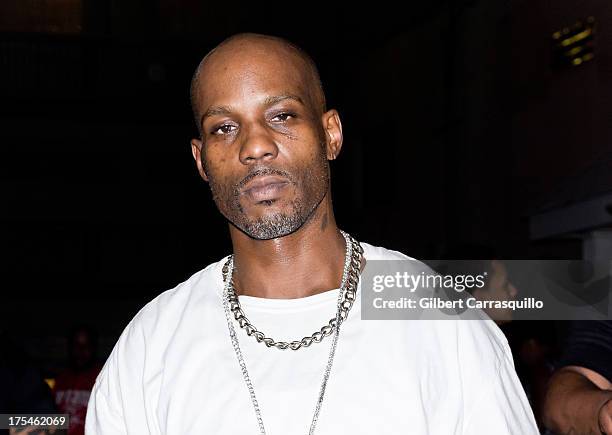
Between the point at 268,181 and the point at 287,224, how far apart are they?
0.36 ft

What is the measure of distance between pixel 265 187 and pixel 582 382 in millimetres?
1070

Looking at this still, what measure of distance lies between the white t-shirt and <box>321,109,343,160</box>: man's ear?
0.96 feet

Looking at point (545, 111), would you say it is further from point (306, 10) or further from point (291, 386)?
point (291, 386)

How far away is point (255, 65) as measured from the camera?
2.04 meters

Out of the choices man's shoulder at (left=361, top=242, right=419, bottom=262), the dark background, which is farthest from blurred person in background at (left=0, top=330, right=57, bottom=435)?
the dark background

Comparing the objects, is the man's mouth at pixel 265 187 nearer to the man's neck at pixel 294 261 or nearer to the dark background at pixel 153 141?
the man's neck at pixel 294 261

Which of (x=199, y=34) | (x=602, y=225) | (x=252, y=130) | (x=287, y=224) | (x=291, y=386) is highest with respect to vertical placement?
(x=199, y=34)

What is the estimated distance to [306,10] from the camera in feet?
53.8

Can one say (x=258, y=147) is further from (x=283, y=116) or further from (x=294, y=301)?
(x=294, y=301)

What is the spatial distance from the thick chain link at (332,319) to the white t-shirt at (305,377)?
0.05ft

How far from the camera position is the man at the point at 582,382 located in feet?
7.57

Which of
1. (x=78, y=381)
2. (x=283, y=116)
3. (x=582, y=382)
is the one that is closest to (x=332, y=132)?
(x=283, y=116)

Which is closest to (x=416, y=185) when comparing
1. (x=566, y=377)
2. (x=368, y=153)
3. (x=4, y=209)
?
(x=368, y=153)

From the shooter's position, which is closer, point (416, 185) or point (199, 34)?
point (416, 185)
